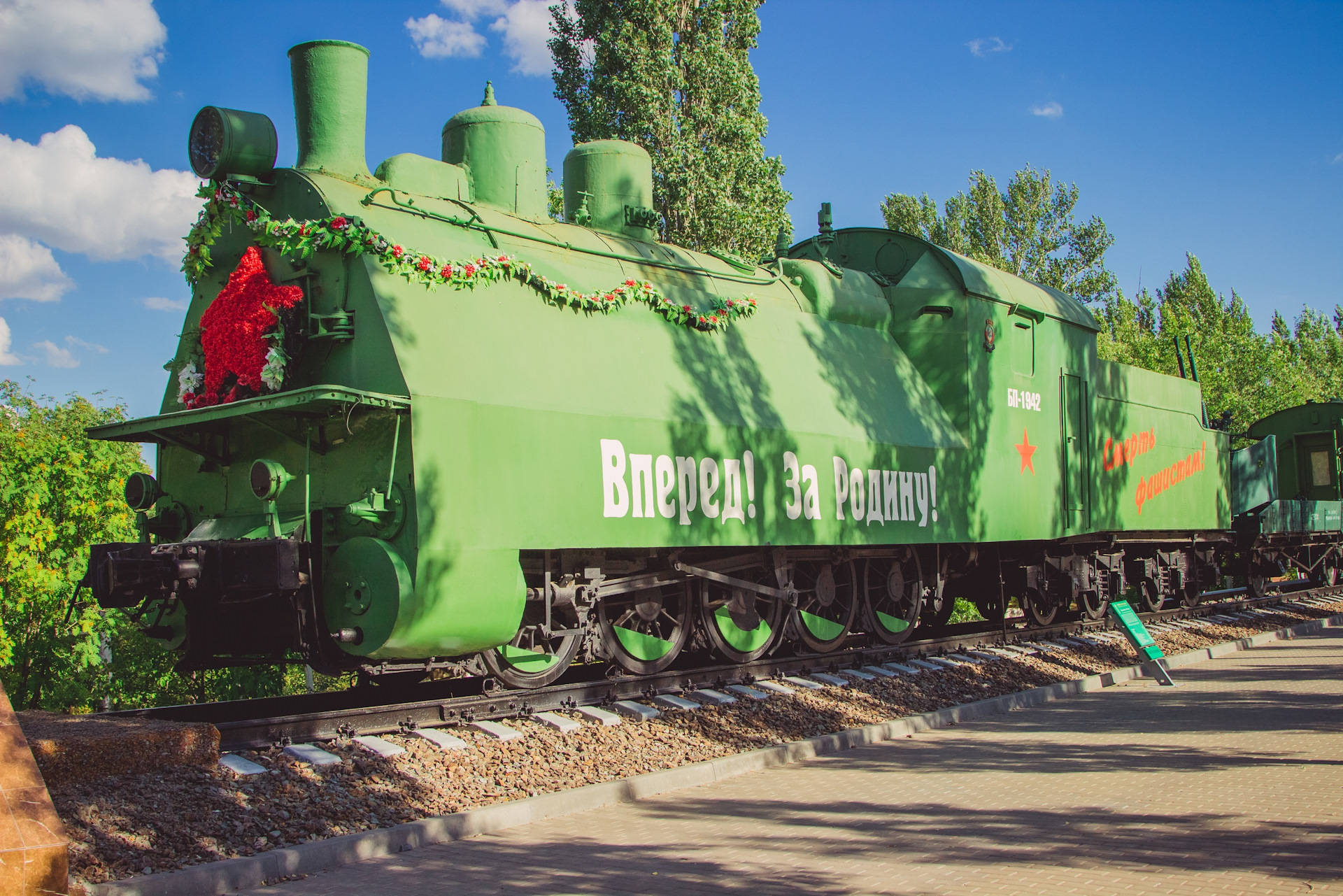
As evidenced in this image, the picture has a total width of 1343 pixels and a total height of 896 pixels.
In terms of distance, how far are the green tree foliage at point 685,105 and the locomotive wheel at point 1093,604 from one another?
12.0 meters

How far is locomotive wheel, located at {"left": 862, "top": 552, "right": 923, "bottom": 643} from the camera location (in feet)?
35.3

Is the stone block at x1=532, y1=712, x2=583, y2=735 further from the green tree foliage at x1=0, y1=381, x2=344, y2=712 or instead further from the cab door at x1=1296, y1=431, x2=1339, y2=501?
the cab door at x1=1296, y1=431, x2=1339, y2=501

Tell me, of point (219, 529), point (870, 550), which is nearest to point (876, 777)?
point (870, 550)

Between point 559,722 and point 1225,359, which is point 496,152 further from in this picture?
point 1225,359

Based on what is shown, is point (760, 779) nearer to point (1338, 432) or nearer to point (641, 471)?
point (641, 471)

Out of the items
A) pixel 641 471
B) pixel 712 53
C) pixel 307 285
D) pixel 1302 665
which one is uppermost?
pixel 712 53

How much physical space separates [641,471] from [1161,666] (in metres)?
6.28

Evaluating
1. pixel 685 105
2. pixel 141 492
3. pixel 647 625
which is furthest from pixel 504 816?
pixel 685 105

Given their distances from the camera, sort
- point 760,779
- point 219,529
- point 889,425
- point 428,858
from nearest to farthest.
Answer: point 428,858, point 760,779, point 219,529, point 889,425

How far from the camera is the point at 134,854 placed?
14.8 ft

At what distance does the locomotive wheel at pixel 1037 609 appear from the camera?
43.4ft

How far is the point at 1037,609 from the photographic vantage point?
533 inches

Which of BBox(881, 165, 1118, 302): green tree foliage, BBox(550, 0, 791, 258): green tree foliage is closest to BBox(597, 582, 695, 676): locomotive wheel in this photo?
BBox(550, 0, 791, 258): green tree foliage

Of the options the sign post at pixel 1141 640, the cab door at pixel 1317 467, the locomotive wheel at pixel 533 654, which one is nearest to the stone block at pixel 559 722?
the locomotive wheel at pixel 533 654
